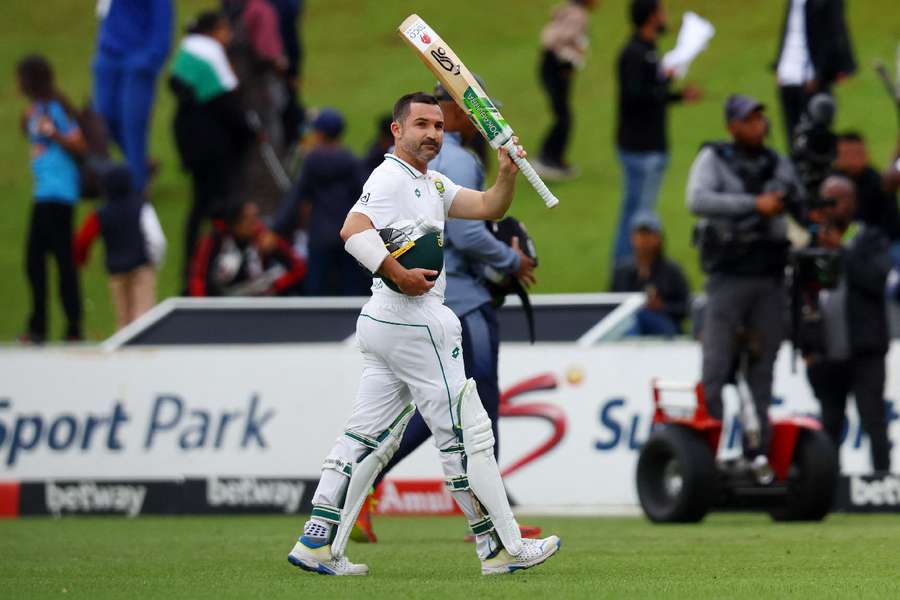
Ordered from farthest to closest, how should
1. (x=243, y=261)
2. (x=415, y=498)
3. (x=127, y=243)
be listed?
1. (x=243, y=261)
2. (x=127, y=243)
3. (x=415, y=498)

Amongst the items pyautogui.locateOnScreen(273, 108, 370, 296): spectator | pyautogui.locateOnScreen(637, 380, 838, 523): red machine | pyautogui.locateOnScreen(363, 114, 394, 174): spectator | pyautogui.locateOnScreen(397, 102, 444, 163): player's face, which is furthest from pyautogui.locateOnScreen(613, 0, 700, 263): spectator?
pyautogui.locateOnScreen(397, 102, 444, 163): player's face

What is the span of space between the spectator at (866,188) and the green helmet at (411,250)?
579cm

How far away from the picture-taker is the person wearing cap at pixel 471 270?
10.3 metres

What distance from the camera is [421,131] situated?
27.9 ft

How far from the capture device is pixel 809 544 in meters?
10.2

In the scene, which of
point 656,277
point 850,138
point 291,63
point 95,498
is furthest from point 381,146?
point 291,63

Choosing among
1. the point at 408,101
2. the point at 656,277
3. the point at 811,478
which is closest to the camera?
the point at 408,101

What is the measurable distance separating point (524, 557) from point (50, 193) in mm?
9262

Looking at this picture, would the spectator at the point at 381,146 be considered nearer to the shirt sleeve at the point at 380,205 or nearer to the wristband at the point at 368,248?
the shirt sleeve at the point at 380,205

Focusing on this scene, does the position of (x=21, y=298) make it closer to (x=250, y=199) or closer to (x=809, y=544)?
(x=250, y=199)

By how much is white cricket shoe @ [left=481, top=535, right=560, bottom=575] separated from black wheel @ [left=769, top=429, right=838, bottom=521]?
3935mm

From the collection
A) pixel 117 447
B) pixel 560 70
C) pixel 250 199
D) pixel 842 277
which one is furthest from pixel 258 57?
pixel 842 277

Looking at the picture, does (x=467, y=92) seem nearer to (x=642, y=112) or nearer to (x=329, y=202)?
(x=329, y=202)

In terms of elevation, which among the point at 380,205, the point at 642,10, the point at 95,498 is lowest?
the point at 95,498
